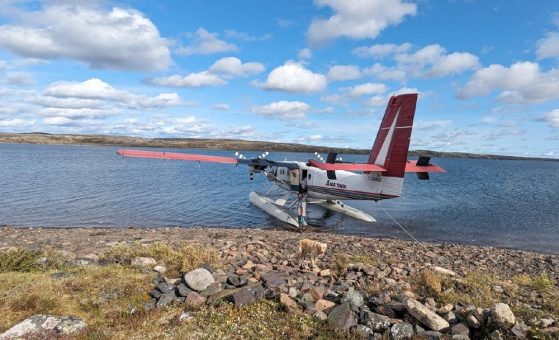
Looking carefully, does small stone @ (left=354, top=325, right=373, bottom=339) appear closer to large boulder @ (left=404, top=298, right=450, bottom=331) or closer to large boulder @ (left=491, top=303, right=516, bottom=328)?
large boulder @ (left=404, top=298, right=450, bottom=331)

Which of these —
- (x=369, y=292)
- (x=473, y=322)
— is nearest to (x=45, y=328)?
(x=369, y=292)

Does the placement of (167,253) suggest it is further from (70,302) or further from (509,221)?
(509,221)

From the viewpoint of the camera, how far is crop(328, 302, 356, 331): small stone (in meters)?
5.69

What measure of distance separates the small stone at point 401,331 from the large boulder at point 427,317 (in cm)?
30

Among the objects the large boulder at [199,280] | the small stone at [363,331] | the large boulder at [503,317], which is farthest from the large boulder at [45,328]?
the large boulder at [503,317]

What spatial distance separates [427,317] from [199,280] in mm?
4339

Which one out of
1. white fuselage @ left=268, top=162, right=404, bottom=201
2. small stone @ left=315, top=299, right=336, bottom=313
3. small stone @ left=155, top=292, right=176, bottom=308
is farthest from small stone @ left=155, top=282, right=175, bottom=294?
white fuselage @ left=268, top=162, right=404, bottom=201

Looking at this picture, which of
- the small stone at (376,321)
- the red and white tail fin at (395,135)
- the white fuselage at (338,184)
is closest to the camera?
the small stone at (376,321)

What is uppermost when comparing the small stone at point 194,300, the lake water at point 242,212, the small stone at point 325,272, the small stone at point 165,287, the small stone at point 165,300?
the small stone at point 194,300

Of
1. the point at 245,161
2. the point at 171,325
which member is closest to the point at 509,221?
the point at 245,161

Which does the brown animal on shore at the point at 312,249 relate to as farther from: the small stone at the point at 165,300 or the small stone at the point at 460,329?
the small stone at the point at 460,329

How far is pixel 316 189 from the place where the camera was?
23.5 meters

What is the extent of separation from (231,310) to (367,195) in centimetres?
1576

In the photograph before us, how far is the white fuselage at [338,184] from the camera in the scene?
19.7m
